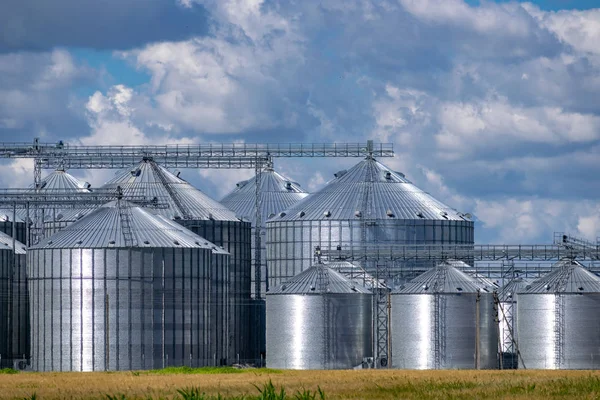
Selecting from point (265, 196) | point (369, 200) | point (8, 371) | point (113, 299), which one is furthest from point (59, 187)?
point (8, 371)

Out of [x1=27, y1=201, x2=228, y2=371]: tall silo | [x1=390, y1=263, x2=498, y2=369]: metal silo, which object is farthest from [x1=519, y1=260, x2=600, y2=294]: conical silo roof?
[x1=27, y1=201, x2=228, y2=371]: tall silo

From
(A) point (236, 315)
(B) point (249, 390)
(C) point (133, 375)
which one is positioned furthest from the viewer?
(A) point (236, 315)

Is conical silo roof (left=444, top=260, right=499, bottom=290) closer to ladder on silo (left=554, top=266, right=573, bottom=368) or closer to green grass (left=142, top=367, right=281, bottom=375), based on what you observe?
ladder on silo (left=554, top=266, right=573, bottom=368)

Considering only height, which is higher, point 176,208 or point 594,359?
point 176,208

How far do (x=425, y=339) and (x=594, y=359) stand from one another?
1302 centimetres

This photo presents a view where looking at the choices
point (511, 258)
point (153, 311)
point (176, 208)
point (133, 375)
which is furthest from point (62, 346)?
point (511, 258)

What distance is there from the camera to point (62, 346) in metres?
118

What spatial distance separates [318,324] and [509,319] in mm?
20328

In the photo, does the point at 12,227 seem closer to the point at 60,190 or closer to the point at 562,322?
the point at 60,190

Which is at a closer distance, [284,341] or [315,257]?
[284,341]

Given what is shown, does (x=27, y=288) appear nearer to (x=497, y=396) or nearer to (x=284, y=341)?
(x=284, y=341)

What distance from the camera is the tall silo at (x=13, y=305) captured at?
411ft

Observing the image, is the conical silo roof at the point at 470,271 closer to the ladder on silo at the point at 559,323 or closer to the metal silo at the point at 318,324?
the ladder on silo at the point at 559,323

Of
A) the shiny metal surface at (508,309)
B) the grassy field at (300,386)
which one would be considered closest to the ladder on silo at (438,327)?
the shiny metal surface at (508,309)
